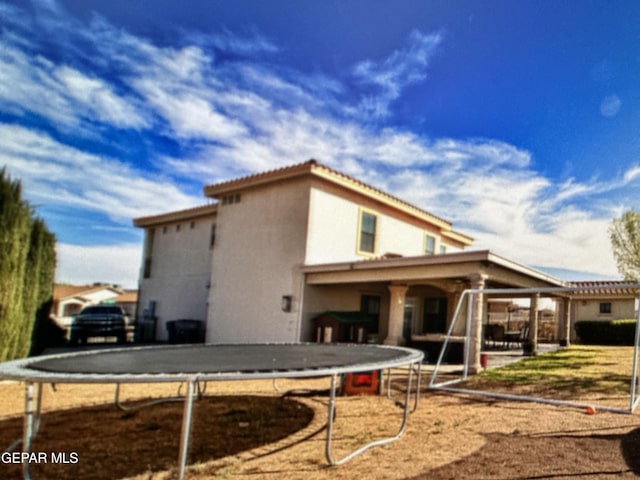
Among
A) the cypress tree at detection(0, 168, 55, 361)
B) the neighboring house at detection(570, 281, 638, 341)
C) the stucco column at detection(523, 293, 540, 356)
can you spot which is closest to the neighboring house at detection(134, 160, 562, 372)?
the stucco column at detection(523, 293, 540, 356)

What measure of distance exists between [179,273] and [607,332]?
2330 cm

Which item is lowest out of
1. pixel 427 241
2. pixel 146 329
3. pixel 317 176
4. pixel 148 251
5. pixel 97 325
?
pixel 146 329

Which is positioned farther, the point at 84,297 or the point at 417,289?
the point at 84,297

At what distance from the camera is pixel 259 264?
1475cm

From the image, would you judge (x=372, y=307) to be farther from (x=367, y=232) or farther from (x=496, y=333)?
(x=496, y=333)

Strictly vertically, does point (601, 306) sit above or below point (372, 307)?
above

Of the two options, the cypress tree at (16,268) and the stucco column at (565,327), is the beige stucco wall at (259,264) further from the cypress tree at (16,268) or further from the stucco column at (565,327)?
the stucco column at (565,327)

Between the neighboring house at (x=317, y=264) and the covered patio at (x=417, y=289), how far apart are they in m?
0.04

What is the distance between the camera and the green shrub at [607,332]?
2144 centimetres

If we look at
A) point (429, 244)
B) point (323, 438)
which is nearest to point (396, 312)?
point (429, 244)

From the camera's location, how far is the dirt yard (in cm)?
396

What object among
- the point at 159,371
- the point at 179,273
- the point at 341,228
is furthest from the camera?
the point at 179,273

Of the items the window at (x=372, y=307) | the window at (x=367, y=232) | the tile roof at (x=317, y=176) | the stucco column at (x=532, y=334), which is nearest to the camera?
the tile roof at (x=317, y=176)

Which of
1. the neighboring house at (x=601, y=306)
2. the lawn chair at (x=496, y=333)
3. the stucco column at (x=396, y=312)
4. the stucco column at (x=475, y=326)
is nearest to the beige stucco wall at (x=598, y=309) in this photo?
the neighboring house at (x=601, y=306)
